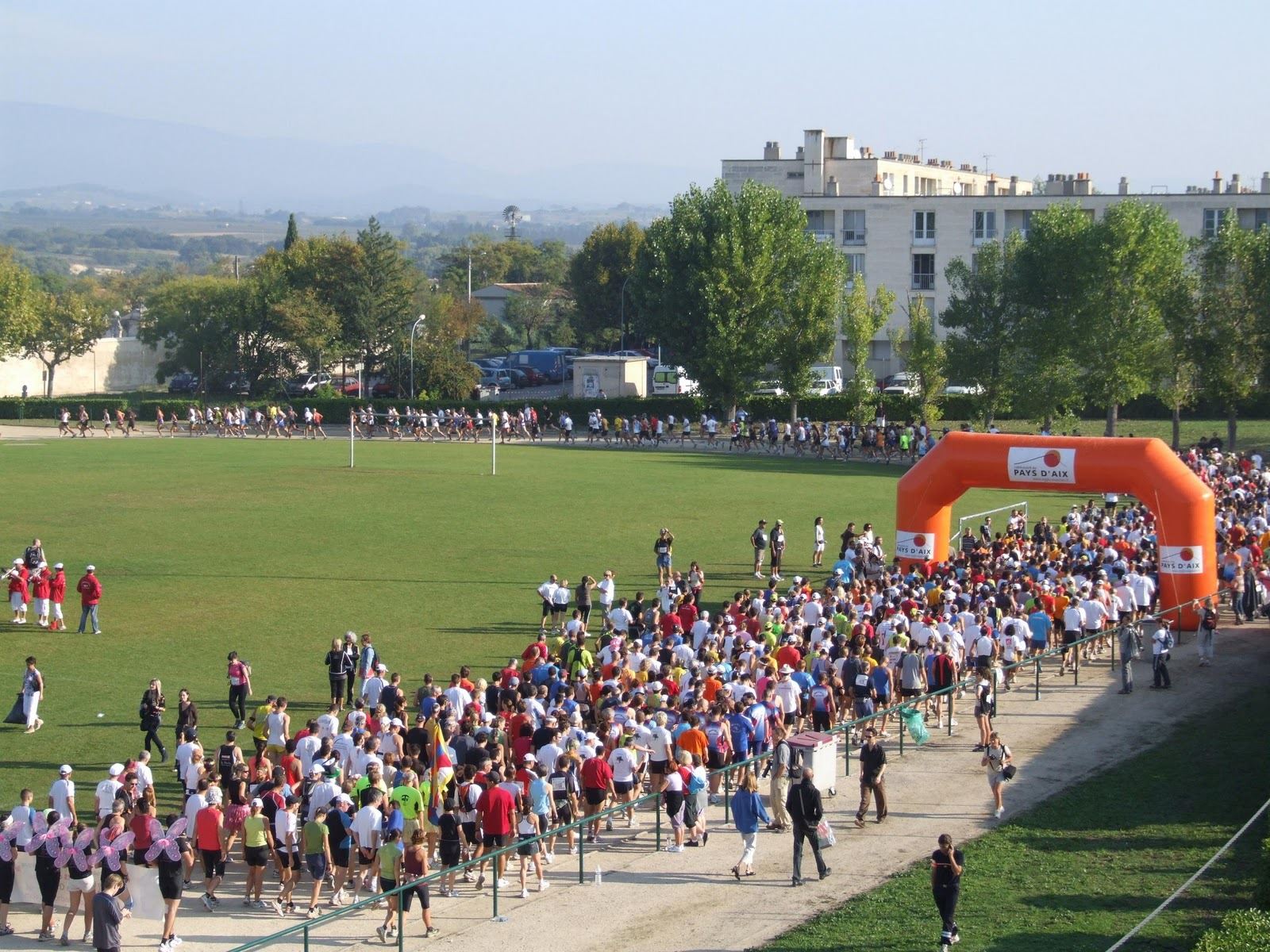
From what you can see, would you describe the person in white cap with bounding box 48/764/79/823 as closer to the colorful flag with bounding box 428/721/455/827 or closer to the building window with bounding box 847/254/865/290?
the colorful flag with bounding box 428/721/455/827

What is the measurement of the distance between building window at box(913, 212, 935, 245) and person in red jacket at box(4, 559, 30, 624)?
58315mm

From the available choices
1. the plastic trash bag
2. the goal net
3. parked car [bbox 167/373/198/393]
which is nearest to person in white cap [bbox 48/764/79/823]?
the plastic trash bag

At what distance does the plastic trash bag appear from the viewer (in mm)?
18922

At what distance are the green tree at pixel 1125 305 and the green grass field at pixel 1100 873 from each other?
37.1 metres

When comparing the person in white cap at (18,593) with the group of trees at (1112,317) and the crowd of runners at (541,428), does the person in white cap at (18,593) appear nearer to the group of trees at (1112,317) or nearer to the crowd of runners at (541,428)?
the crowd of runners at (541,428)

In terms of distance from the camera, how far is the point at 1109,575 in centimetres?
2648

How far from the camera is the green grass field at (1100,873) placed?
13.6m

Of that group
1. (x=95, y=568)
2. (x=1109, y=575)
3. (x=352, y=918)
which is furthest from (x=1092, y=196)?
(x=352, y=918)

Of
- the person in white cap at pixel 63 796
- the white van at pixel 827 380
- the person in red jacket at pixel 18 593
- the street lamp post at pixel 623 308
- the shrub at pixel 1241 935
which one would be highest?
the street lamp post at pixel 623 308

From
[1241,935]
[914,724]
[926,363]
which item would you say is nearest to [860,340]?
[926,363]

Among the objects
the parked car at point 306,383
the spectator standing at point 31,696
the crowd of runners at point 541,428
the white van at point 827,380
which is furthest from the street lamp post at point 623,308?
the spectator standing at point 31,696

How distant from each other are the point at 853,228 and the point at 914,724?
62790 mm

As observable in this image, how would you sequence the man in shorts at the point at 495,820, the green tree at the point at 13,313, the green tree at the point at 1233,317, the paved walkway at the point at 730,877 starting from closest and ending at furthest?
the paved walkway at the point at 730,877
the man in shorts at the point at 495,820
the green tree at the point at 1233,317
the green tree at the point at 13,313

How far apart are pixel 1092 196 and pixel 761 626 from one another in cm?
5747
